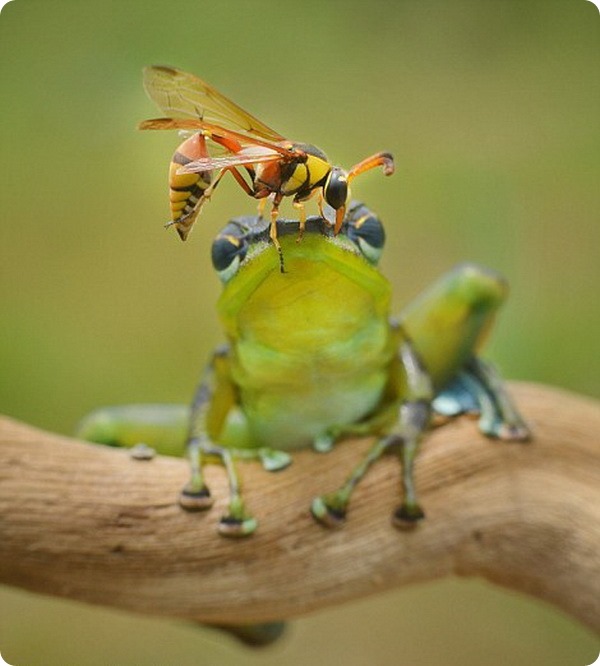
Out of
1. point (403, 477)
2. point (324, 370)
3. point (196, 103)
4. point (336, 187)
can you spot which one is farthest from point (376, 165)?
point (403, 477)

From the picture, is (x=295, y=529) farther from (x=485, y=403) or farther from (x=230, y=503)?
(x=485, y=403)

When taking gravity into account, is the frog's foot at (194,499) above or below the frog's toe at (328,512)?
above

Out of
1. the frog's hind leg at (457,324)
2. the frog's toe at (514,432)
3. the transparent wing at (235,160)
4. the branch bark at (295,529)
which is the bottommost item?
the branch bark at (295,529)

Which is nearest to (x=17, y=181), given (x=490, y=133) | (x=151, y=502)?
(x=151, y=502)

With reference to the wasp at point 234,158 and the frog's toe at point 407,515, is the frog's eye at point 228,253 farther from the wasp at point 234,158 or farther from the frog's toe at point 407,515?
the frog's toe at point 407,515

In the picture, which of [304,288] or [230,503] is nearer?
[304,288]

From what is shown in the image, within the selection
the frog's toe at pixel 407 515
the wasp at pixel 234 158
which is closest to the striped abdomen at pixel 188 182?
the wasp at pixel 234 158

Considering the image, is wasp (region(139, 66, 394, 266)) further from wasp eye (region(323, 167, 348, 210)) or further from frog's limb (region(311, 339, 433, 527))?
frog's limb (region(311, 339, 433, 527))
